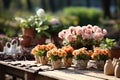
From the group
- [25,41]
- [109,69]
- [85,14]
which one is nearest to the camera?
[109,69]

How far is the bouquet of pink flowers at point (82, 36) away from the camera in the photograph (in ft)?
A: 17.4

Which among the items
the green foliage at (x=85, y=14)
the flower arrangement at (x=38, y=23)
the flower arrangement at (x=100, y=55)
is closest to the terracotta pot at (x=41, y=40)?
the flower arrangement at (x=38, y=23)

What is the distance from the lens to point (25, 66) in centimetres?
503

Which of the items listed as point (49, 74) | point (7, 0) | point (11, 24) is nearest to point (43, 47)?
point (49, 74)

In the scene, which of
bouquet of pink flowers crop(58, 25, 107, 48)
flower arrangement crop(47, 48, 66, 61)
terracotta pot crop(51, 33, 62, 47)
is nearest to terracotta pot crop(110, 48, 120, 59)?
bouquet of pink flowers crop(58, 25, 107, 48)

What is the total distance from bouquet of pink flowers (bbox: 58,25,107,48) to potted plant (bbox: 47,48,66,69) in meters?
0.56

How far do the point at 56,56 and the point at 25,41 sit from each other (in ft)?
5.08

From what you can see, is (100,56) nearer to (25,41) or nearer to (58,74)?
(58,74)

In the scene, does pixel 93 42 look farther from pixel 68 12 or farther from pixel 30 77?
pixel 68 12

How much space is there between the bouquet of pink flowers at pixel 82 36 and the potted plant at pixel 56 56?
561mm

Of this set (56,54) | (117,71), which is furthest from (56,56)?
(117,71)

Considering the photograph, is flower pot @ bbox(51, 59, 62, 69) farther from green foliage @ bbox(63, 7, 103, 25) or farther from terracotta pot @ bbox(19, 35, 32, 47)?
green foliage @ bbox(63, 7, 103, 25)

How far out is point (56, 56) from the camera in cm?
475

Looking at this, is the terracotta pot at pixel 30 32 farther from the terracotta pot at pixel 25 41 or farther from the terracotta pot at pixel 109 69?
the terracotta pot at pixel 109 69
